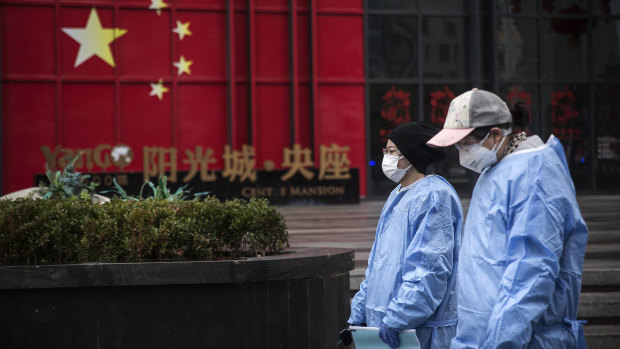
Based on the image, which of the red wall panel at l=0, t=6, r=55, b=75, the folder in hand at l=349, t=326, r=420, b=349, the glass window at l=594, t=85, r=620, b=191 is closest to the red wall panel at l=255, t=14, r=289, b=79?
the red wall panel at l=0, t=6, r=55, b=75

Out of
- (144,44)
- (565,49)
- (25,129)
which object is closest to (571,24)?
(565,49)

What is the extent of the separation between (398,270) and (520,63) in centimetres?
2014

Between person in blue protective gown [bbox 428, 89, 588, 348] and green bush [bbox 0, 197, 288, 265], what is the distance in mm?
3132

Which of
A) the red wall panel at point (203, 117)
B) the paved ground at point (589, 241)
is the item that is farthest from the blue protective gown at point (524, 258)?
the red wall panel at point (203, 117)

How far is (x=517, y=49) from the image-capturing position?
2298 cm

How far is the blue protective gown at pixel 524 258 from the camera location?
2770mm

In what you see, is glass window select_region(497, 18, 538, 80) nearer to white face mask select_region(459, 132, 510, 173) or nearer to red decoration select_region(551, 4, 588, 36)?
red decoration select_region(551, 4, 588, 36)

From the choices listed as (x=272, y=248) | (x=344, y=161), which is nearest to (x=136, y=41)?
(x=344, y=161)

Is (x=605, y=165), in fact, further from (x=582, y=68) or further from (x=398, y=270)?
(x=398, y=270)

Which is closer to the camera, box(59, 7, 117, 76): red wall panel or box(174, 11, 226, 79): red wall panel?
box(59, 7, 117, 76): red wall panel

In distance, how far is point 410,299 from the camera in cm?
372

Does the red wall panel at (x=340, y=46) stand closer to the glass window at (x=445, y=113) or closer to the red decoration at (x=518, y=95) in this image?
the glass window at (x=445, y=113)

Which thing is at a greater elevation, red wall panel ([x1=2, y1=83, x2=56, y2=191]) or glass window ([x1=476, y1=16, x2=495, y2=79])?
glass window ([x1=476, y1=16, x2=495, y2=79])

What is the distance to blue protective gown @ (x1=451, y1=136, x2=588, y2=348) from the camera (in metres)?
2.77
